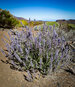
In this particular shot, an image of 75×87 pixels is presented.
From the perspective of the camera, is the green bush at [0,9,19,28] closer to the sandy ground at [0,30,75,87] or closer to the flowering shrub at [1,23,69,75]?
the flowering shrub at [1,23,69,75]

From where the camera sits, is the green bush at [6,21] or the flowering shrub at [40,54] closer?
the flowering shrub at [40,54]

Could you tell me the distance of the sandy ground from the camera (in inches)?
65.6

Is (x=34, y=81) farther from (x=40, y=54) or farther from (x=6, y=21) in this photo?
(x=6, y=21)

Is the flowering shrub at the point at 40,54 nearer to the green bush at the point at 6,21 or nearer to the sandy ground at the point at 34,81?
the sandy ground at the point at 34,81

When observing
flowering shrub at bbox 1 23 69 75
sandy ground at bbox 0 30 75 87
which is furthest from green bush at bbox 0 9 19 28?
sandy ground at bbox 0 30 75 87

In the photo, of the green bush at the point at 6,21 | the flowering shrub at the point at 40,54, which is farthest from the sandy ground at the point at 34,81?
the green bush at the point at 6,21

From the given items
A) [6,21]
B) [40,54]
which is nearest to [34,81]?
[40,54]

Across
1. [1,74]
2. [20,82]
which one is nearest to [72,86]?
[20,82]

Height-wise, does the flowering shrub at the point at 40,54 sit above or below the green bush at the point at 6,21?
below

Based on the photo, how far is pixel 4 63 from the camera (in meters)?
2.12

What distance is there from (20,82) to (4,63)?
776 mm

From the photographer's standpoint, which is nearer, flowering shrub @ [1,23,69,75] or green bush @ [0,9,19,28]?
flowering shrub @ [1,23,69,75]

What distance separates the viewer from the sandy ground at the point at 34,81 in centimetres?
167

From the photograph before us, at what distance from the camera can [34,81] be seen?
1755 mm
